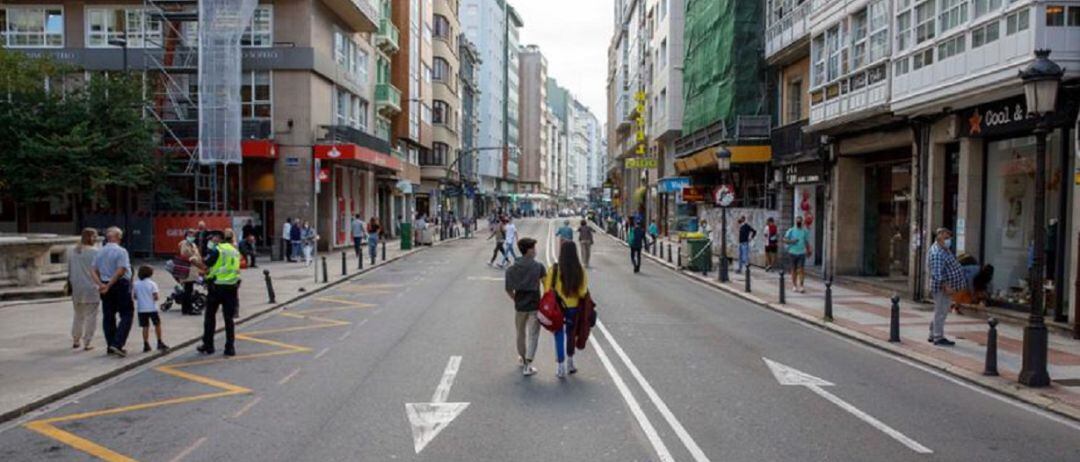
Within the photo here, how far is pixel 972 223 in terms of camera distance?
17.4 m

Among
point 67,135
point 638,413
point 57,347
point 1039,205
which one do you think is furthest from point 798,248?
point 67,135

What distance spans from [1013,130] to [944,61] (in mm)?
1912

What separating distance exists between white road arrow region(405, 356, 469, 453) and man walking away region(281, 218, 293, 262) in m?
23.3

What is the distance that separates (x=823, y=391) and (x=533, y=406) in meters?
3.45

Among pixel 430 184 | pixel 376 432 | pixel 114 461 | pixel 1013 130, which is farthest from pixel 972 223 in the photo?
pixel 430 184

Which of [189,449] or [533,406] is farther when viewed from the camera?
[533,406]

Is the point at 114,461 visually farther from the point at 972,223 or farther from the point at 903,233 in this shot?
the point at 903,233

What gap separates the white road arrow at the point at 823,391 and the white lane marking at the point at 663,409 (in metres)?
1.70

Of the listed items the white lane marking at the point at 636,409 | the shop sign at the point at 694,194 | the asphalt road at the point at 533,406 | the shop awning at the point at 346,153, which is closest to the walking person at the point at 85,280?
→ the asphalt road at the point at 533,406

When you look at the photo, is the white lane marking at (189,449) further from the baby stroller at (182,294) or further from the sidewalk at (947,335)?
the baby stroller at (182,294)

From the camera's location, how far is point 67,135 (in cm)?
2794

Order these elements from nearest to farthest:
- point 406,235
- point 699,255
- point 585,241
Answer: point 699,255
point 585,241
point 406,235

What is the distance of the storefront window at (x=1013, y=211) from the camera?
49.4 ft

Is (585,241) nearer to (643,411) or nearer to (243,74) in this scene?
(243,74)
